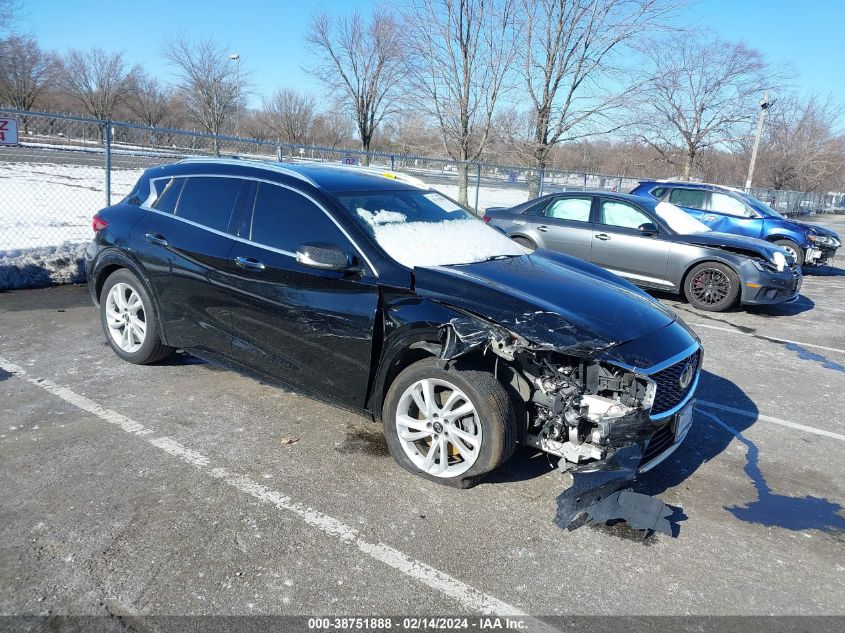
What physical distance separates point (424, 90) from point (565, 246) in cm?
954

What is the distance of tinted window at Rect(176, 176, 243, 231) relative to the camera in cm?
441

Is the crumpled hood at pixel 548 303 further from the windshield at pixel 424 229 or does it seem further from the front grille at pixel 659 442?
the front grille at pixel 659 442

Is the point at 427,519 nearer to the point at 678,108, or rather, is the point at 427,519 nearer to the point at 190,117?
the point at 678,108

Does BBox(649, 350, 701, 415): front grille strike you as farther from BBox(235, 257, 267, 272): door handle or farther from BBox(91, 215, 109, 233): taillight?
BBox(91, 215, 109, 233): taillight

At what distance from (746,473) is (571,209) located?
258 inches

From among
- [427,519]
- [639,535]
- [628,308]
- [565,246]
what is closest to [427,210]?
[628,308]

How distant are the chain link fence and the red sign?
12 centimetres

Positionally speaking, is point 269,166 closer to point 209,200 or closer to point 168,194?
point 209,200

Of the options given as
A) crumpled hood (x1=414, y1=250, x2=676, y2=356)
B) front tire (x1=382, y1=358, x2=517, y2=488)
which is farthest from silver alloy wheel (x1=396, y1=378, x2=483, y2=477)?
crumpled hood (x1=414, y1=250, x2=676, y2=356)

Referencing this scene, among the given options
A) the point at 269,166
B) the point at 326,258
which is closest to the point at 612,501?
the point at 326,258

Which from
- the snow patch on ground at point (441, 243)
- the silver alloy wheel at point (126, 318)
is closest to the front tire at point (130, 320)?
the silver alloy wheel at point (126, 318)

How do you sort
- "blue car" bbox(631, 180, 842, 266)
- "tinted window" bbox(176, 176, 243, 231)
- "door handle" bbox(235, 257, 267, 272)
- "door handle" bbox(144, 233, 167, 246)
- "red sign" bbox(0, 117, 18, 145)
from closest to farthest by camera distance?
"door handle" bbox(235, 257, 267, 272)
"tinted window" bbox(176, 176, 243, 231)
"door handle" bbox(144, 233, 167, 246)
"red sign" bbox(0, 117, 18, 145)
"blue car" bbox(631, 180, 842, 266)

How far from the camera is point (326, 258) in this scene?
364cm

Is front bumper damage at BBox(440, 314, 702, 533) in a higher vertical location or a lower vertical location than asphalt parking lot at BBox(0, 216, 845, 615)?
higher
